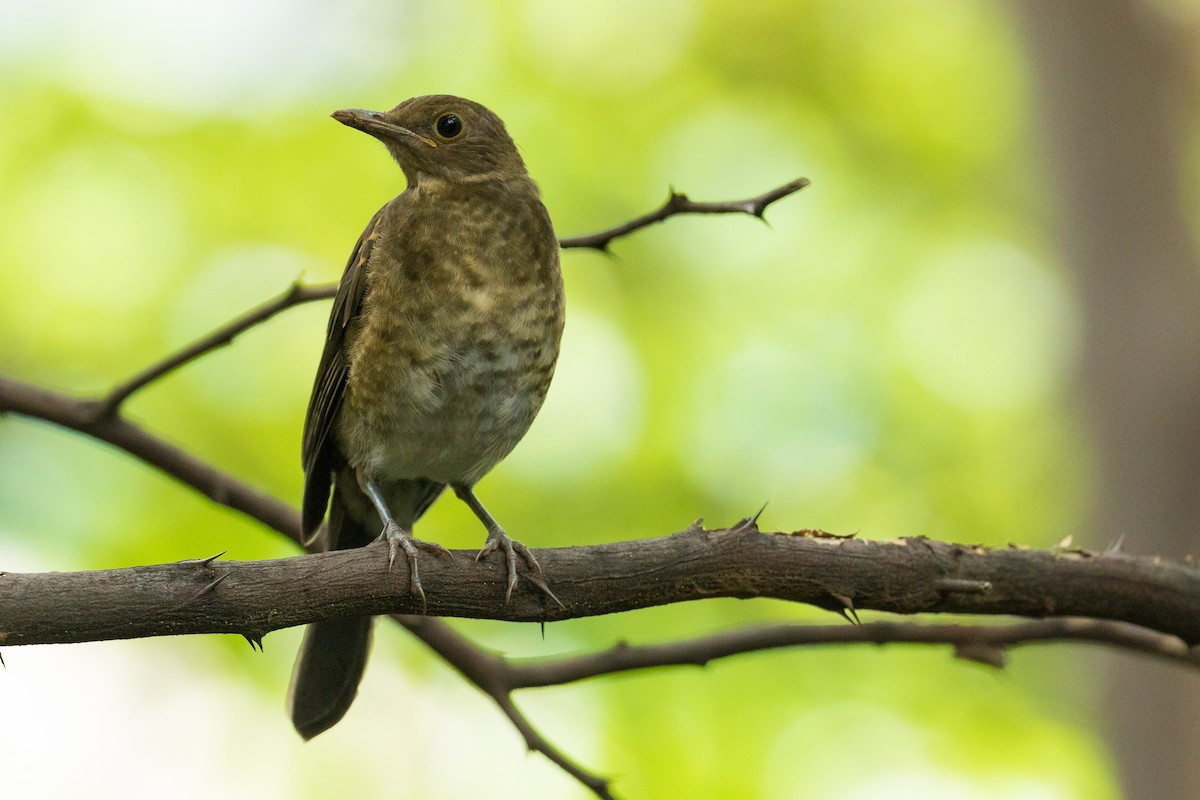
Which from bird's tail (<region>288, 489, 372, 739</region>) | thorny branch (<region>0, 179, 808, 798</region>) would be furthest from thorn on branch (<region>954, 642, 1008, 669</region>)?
bird's tail (<region>288, 489, 372, 739</region>)

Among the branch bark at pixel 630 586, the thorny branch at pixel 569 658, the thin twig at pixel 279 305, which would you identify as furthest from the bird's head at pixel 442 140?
the branch bark at pixel 630 586

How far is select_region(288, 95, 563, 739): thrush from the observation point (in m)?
3.99

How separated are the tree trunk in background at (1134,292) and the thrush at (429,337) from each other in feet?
12.7

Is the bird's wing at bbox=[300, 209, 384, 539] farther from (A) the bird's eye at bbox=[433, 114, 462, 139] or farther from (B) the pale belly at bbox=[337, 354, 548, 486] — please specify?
(A) the bird's eye at bbox=[433, 114, 462, 139]

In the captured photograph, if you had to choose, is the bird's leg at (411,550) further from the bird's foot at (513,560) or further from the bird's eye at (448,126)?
the bird's eye at (448,126)

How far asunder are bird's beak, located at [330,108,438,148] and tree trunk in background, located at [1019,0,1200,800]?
4284 millimetres

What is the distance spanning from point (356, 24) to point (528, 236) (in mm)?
5785

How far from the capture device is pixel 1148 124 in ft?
24.9

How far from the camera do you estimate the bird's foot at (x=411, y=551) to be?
2.94 meters

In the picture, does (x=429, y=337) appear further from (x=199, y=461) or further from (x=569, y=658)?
(x=569, y=658)

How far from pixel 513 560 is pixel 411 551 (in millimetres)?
270

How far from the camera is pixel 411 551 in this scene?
3.04m

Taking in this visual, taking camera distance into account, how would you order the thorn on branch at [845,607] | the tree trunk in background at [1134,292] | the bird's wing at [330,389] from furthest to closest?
1. the tree trunk in background at [1134,292]
2. the bird's wing at [330,389]
3. the thorn on branch at [845,607]

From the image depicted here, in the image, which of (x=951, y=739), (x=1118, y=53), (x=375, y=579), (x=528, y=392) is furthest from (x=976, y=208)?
(x=375, y=579)
